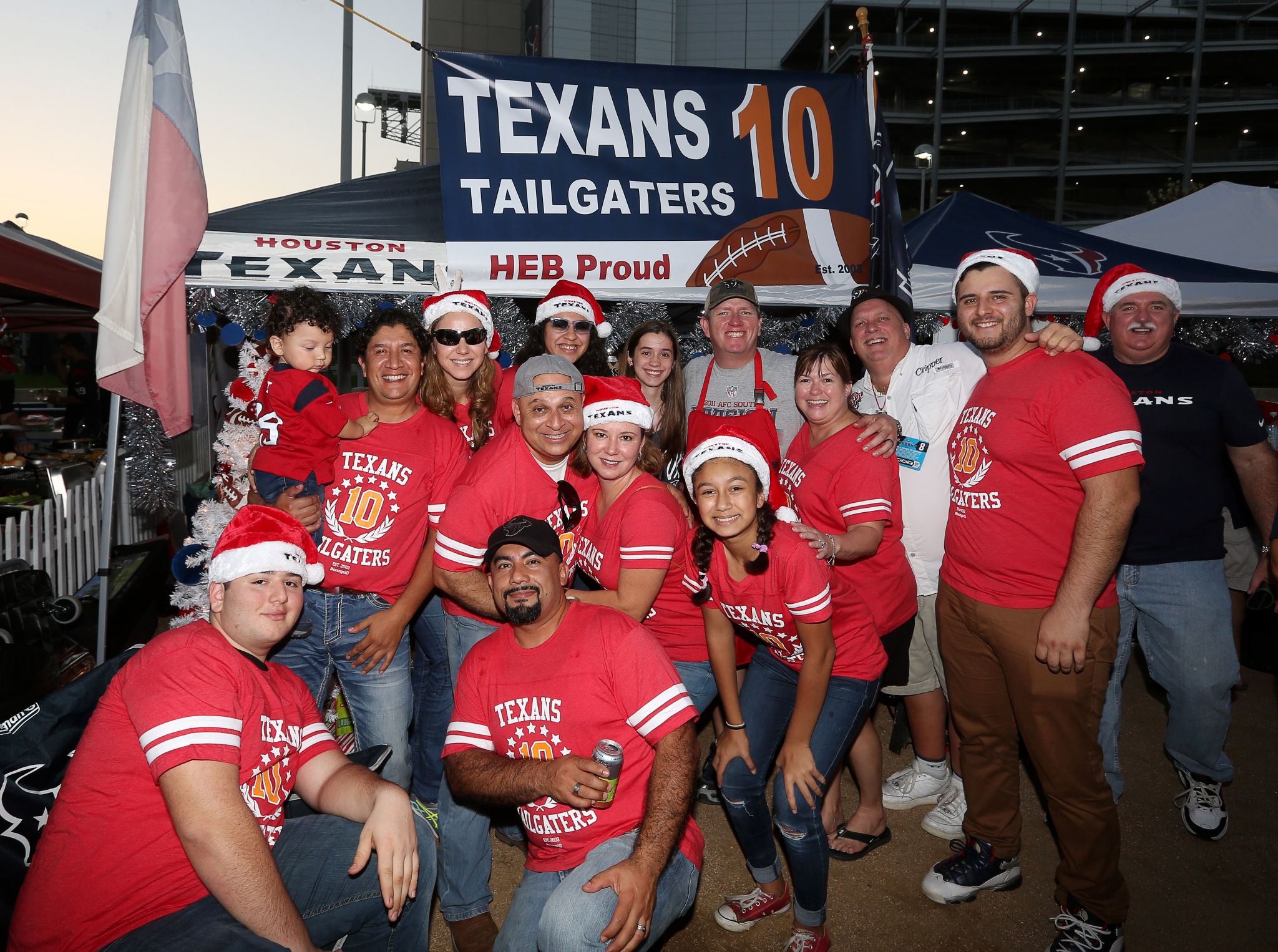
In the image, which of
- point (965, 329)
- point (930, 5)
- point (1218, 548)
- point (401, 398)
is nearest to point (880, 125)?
point (965, 329)

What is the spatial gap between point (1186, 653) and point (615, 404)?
2927 mm

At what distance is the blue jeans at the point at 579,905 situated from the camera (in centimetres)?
215

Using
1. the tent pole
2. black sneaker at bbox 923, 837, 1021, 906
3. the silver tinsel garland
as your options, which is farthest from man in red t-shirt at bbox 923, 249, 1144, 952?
the silver tinsel garland

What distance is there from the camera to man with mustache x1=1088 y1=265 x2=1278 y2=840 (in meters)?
3.58

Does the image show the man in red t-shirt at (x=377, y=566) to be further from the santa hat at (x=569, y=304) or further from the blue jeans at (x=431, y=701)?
the santa hat at (x=569, y=304)

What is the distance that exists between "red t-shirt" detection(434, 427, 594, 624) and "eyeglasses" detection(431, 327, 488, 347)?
0.87m

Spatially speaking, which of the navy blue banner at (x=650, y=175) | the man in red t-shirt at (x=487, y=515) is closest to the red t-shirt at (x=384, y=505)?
the man in red t-shirt at (x=487, y=515)

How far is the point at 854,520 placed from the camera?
3156 millimetres

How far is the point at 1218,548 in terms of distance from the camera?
3617mm

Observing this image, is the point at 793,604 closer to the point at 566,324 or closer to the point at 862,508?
the point at 862,508

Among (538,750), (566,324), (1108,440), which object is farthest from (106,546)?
(1108,440)

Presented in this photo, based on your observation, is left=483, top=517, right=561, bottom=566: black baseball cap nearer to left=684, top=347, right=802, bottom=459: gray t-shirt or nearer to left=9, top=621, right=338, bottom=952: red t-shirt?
left=9, top=621, right=338, bottom=952: red t-shirt

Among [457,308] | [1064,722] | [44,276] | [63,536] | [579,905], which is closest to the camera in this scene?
[579,905]

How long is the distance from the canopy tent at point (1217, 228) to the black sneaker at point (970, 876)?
654 centimetres
